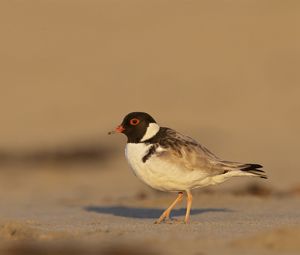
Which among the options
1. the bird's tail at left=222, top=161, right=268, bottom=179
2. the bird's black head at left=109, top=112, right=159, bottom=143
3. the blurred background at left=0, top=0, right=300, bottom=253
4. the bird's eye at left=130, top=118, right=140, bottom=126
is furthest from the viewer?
the blurred background at left=0, top=0, right=300, bottom=253

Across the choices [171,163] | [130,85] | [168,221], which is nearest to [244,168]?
[171,163]

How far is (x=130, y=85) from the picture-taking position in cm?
2933

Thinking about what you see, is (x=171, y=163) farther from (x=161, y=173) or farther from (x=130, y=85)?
(x=130, y=85)

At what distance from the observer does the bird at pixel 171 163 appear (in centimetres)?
1001

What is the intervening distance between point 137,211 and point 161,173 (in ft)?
6.40

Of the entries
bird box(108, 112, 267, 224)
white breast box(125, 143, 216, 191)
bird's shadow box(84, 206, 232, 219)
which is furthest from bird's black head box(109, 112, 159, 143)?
bird's shadow box(84, 206, 232, 219)

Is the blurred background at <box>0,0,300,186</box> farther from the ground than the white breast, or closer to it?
closer to it

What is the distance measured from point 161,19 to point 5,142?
18042 mm

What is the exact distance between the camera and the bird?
1001 centimetres

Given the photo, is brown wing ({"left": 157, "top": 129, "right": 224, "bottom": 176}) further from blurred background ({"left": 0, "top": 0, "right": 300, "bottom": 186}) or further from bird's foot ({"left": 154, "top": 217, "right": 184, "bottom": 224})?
blurred background ({"left": 0, "top": 0, "right": 300, "bottom": 186})

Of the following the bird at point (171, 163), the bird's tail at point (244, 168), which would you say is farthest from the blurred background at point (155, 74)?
the bird at point (171, 163)

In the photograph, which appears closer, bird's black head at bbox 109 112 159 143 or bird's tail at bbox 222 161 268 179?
bird's tail at bbox 222 161 268 179

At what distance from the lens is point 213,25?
122 ft

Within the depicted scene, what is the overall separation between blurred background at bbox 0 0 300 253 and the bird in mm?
2813
